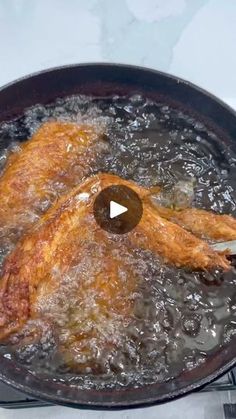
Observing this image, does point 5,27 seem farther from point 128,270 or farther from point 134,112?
point 128,270

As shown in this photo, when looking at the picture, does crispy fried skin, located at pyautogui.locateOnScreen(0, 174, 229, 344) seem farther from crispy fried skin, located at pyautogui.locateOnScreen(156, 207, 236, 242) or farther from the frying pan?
the frying pan

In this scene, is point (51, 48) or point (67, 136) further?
point (51, 48)

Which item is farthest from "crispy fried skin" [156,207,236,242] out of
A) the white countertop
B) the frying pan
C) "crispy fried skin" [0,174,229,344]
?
the white countertop

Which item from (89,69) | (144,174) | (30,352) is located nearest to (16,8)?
(89,69)

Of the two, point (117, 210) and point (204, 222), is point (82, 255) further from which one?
point (204, 222)

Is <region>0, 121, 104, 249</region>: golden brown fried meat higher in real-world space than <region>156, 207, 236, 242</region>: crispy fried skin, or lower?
higher

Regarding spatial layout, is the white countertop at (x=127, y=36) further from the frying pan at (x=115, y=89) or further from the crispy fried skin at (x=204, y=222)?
the crispy fried skin at (x=204, y=222)
